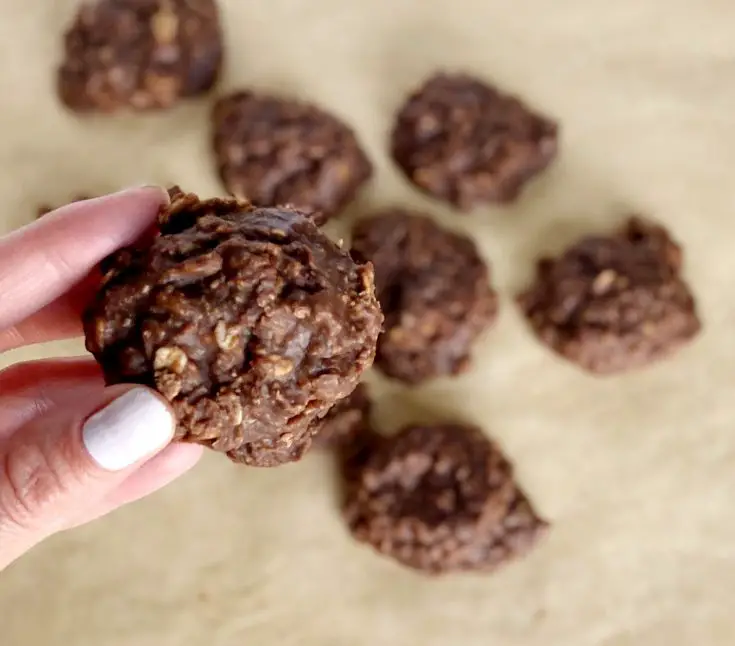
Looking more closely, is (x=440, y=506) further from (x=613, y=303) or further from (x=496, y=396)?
(x=613, y=303)

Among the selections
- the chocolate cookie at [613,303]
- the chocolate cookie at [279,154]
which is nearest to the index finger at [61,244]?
the chocolate cookie at [279,154]

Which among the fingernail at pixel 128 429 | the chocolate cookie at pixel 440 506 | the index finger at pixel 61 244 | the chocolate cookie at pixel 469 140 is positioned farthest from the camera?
the chocolate cookie at pixel 469 140

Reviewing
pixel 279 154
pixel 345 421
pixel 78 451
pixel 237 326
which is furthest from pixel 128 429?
pixel 279 154

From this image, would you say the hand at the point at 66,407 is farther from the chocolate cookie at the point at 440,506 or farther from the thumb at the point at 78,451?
the chocolate cookie at the point at 440,506

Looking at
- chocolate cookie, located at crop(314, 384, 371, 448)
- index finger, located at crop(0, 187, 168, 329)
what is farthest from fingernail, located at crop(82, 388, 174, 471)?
chocolate cookie, located at crop(314, 384, 371, 448)

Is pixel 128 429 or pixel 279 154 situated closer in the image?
pixel 128 429

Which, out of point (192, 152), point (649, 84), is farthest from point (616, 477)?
point (192, 152)

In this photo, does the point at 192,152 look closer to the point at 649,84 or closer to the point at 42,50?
the point at 42,50
